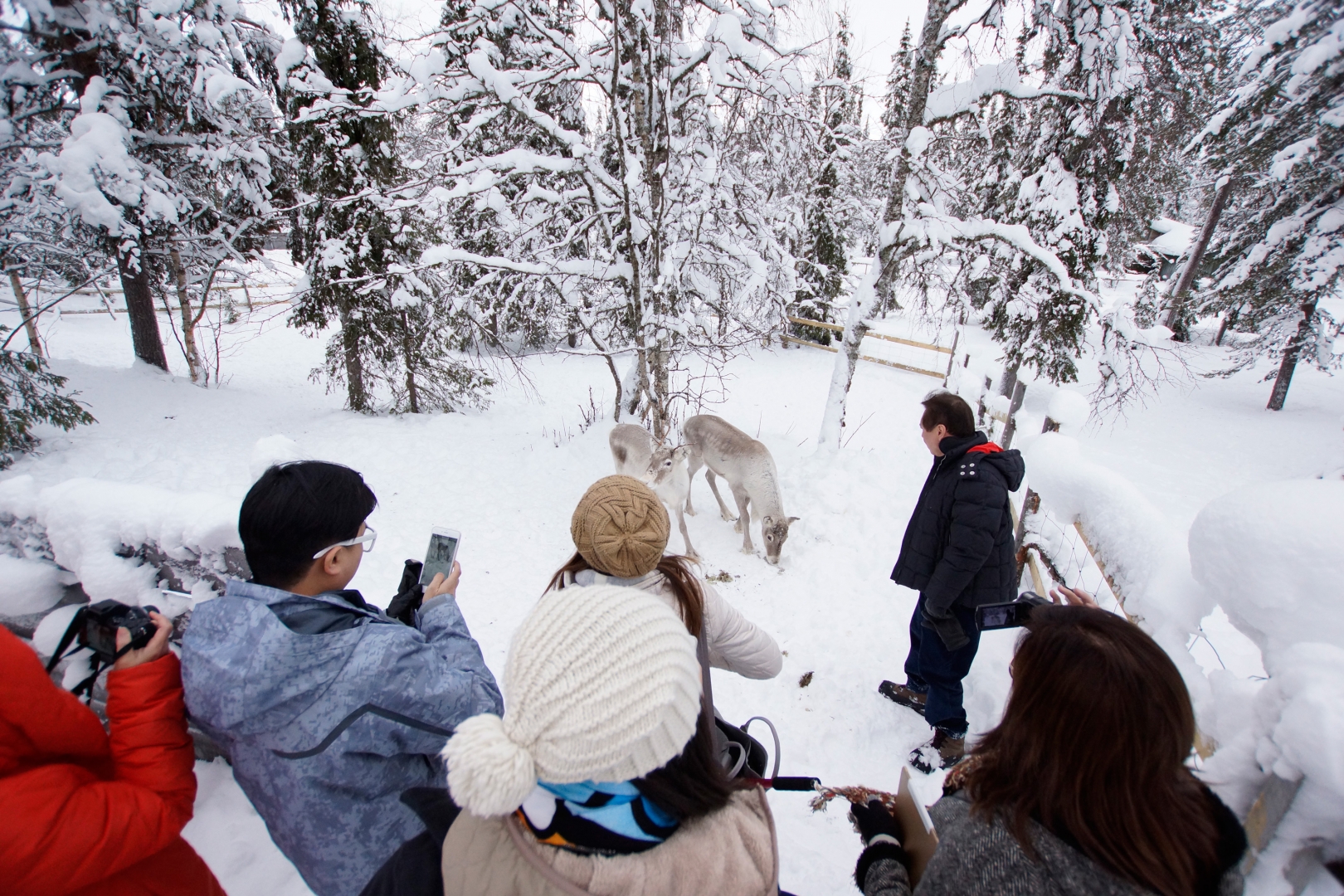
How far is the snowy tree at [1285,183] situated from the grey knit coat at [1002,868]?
13854 millimetres

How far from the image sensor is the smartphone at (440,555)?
2.29 meters

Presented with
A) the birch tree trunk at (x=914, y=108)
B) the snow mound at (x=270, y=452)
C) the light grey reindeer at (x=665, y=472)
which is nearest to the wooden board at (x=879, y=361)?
the birch tree trunk at (x=914, y=108)

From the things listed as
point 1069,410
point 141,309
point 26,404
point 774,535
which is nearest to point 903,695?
point 774,535

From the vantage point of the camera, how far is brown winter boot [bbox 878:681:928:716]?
4.16m

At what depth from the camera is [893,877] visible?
154cm

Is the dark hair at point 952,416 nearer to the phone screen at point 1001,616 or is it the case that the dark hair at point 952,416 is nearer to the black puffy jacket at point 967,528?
the black puffy jacket at point 967,528

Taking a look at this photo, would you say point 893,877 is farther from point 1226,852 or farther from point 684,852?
point 684,852

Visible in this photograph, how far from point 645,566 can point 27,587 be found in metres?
3.52

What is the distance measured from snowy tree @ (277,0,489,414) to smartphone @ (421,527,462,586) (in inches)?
282

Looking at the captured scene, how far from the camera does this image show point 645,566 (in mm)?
2115

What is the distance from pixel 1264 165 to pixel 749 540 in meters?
18.3

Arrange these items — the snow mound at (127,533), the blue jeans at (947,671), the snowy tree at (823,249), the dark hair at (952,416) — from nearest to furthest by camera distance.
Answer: the snow mound at (127,533)
the dark hair at (952,416)
the blue jeans at (947,671)
the snowy tree at (823,249)

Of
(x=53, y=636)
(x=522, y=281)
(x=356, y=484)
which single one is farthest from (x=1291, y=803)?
(x=522, y=281)

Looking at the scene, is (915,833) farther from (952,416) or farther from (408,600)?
(952,416)
